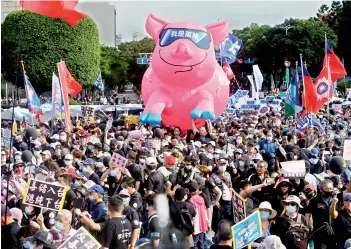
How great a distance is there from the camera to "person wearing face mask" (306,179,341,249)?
7.61 m

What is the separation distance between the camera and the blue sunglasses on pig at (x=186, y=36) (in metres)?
19.3

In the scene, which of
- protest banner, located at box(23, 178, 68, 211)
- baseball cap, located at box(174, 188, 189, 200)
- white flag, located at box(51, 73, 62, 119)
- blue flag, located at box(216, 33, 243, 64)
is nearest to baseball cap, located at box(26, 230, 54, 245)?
protest banner, located at box(23, 178, 68, 211)

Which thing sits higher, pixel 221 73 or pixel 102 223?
pixel 221 73

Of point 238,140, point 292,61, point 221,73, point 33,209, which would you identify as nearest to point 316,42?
point 292,61

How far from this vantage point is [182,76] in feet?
63.6

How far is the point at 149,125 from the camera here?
65.5 feet

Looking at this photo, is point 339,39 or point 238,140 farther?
point 339,39

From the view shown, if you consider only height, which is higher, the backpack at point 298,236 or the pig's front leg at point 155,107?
the pig's front leg at point 155,107

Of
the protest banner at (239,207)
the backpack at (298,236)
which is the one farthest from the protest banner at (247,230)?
the protest banner at (239,207)

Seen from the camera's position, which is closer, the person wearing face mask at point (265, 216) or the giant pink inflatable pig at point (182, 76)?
the person wearing face mask at point (265, 216)

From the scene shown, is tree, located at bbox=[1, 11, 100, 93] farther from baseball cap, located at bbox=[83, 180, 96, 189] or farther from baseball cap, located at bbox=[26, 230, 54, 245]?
baseball cap, located at bbox=[26, 230, 54, 245]

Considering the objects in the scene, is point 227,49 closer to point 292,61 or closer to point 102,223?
point 102,223

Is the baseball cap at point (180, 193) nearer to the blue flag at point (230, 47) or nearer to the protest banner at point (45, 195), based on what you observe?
the protest banner at point (45, 195)

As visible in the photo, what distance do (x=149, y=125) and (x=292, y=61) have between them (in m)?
43.2
